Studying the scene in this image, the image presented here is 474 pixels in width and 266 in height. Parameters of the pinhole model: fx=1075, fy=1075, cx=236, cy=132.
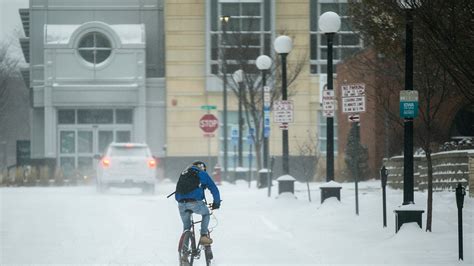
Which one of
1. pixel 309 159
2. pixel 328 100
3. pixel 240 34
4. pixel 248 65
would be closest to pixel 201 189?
pixel 328 100

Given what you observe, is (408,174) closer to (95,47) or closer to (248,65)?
(248,65)

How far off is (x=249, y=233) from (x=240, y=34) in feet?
86.5

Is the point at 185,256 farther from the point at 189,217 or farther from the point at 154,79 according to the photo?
the point at 154,79

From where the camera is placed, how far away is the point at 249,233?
19.8 metres

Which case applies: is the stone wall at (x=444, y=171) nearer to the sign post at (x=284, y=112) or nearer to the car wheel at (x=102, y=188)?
the sign post at (x=284, y=112)

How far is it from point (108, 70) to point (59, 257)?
123 ft

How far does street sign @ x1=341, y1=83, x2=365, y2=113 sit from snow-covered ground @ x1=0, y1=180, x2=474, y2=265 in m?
2.15

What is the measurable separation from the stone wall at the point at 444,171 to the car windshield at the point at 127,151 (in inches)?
328

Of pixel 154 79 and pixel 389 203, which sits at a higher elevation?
pixel 154 79

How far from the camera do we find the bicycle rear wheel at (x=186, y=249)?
14.0 m

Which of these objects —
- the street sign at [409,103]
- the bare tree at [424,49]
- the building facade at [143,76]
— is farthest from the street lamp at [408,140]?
the building facade at [143,76]

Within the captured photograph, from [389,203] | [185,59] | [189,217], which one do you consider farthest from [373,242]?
[185,59]

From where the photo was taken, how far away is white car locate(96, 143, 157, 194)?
33.5 metres

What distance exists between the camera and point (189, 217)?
14.3m
